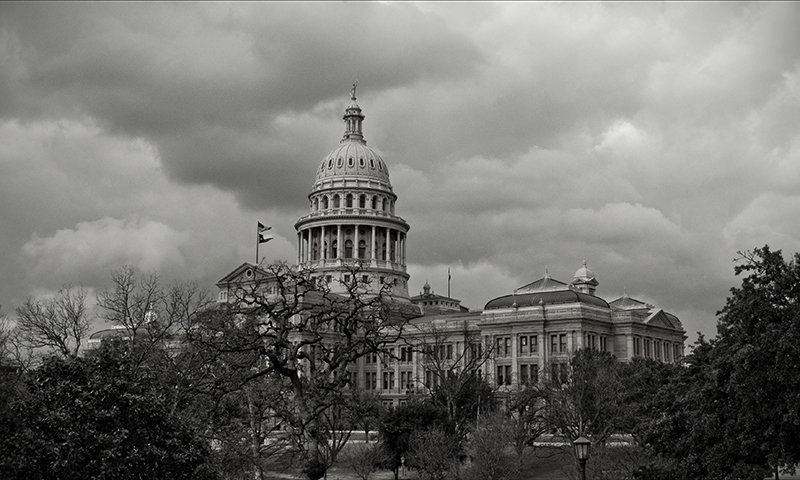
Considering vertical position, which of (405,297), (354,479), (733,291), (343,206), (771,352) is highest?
(343,206)

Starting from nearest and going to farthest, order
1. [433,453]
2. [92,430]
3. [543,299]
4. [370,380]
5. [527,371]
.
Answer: [92,430], [433,453], [527,371], [543,299], [370,380]

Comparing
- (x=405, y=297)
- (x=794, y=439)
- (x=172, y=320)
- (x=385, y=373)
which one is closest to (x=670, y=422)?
(x=794, y=439)

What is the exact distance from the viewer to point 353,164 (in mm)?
152750

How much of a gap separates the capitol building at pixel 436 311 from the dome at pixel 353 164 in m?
0.15

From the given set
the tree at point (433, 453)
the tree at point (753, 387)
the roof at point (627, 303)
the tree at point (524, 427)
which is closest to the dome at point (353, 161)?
the roof at point (627, 303)

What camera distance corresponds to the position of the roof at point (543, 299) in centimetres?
11925

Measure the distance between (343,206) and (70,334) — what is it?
9772 cm

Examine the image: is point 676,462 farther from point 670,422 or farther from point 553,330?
point 553,330

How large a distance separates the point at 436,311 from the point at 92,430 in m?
121

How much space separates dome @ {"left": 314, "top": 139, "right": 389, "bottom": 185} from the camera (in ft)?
500

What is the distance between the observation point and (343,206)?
488 ft

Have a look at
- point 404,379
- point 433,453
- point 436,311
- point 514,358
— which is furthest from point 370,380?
point 433,453

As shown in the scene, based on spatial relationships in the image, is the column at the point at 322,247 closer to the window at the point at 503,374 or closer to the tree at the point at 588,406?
the window at the point at 503,374

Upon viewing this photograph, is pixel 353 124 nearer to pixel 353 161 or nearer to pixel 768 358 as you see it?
pixel 353 161
